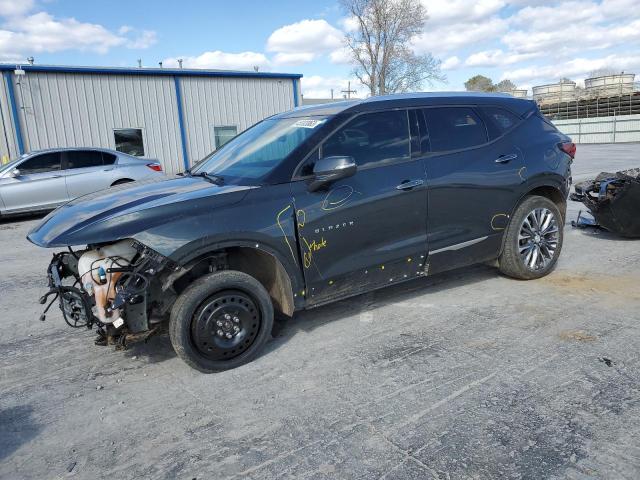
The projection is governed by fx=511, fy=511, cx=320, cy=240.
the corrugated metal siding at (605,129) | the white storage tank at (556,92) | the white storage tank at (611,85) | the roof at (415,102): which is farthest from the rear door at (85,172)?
the white storage tank at (556,92)

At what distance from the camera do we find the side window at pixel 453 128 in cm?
443

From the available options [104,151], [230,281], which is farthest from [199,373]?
[104,151]

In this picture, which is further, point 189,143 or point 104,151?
point 189,143

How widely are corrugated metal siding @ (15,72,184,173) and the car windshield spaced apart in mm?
14028

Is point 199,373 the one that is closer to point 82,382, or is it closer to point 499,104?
point 82,382

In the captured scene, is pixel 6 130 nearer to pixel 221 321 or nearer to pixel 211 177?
pixel 211 177

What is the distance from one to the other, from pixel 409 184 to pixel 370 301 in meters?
1.24

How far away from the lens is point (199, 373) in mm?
3541

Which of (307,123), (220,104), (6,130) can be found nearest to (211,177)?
(307,123)

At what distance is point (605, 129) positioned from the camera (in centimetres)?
3434

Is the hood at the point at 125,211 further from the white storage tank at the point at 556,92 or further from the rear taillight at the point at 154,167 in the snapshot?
the white storage tank at the point at 556,92

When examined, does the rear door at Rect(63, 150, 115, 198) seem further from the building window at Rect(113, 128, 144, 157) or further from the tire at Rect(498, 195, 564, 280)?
the tire at Rect(498, 195, 564, 280)

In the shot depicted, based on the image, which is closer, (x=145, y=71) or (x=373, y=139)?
(x=373, y=139)

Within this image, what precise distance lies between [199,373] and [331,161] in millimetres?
1751
